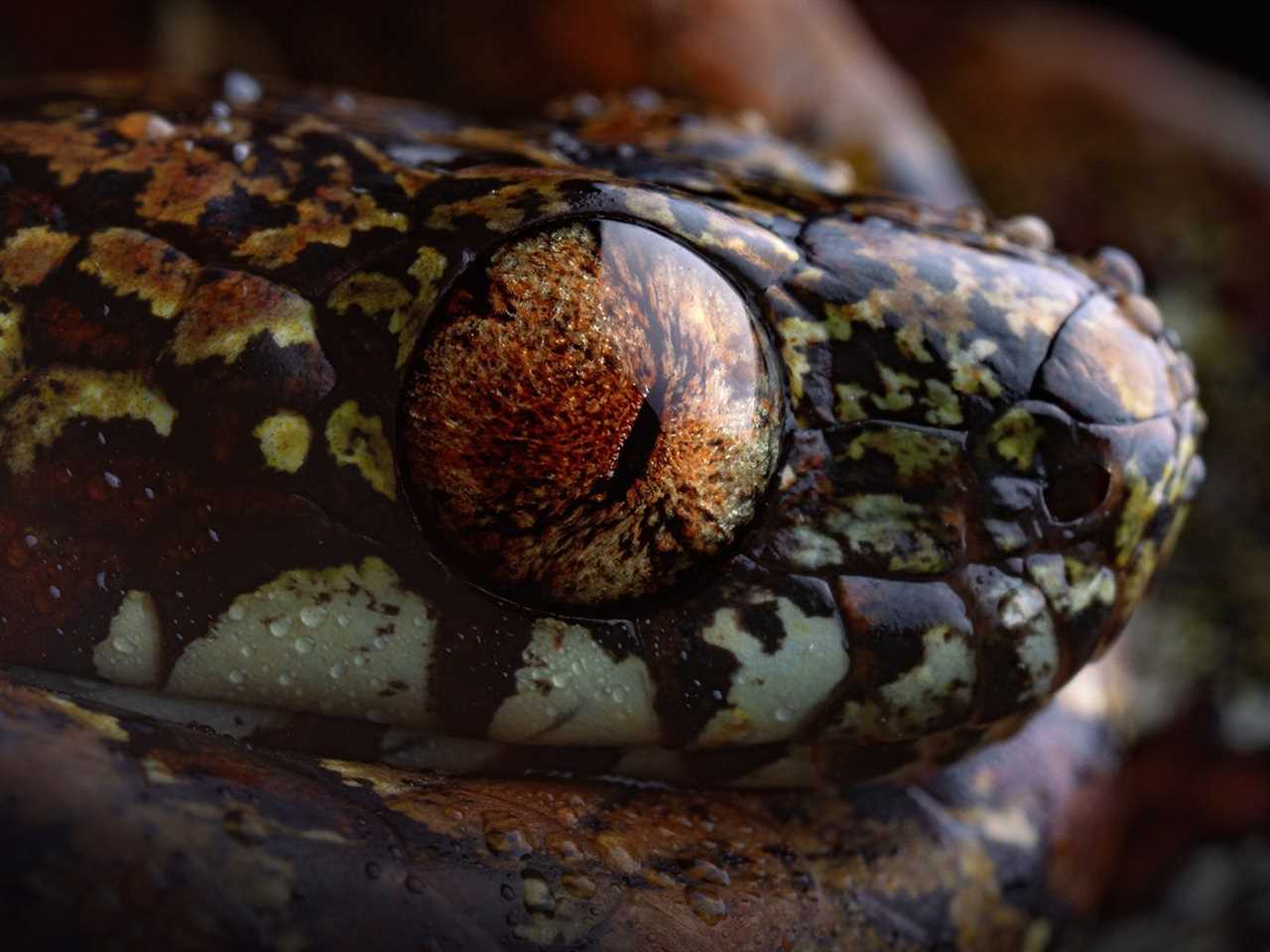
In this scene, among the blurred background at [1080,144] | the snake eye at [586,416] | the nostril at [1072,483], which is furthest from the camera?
the blurred background at [1080,144]

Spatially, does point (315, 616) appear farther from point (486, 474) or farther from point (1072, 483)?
point (1072, 483)

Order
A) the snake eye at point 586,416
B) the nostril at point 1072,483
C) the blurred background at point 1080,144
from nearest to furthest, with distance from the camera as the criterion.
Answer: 1. the snake eye at point 586,416
2. the nostril at point 1072,483
3. the blurred background at point 1080,144

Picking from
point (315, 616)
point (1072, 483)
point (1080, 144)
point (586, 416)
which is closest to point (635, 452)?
point (586, 416)

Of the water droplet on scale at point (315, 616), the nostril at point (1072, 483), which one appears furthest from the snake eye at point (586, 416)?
the nostril at point (1072, 483)

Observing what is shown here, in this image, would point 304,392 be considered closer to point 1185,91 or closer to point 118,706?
point 118,706

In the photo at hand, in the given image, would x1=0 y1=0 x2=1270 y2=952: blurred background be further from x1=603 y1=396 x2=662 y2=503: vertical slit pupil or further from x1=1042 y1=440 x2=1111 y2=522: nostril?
x1=603 y1=396 x2=662 y2=503: vertical slit pupil

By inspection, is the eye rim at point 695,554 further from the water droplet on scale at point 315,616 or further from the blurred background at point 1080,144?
the blurred background at point 1080,144

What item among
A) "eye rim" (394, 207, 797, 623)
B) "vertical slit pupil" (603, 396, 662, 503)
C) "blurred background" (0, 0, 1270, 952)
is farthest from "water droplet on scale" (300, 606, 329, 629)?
"blurred background" (0, 0, 1270, 952)
